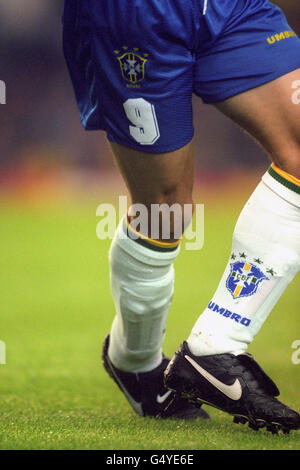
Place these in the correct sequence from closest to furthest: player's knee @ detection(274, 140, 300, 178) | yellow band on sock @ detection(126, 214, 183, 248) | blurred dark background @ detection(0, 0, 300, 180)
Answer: player's knee @ detection(274, 140, 300, 178) < yellow band on sock @ detection(126, 214, 183, 248) < blurred dark background @ detection(0, 0, 300, 180)

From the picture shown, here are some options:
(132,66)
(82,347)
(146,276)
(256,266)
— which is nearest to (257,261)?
(256,266)

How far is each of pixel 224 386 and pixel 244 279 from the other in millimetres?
252

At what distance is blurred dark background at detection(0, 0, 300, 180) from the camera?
11.9 metres

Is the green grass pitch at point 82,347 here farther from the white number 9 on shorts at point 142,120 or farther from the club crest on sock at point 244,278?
the white number 9 on shorts at point 142,120

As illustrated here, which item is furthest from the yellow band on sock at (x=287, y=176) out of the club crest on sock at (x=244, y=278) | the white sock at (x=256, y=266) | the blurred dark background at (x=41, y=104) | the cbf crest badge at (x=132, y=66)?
the blurred dark background at (x=41, y=104)

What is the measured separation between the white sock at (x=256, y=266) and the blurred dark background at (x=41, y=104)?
10874mm

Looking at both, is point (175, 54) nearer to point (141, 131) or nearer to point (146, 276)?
point (141, 131)

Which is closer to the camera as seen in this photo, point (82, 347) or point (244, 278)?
point (244, 278)

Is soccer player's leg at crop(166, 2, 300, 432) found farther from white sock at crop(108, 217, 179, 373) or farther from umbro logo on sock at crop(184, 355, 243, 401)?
white sock at crop(108, 217, 179, 373)

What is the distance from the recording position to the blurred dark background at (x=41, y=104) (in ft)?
39.1

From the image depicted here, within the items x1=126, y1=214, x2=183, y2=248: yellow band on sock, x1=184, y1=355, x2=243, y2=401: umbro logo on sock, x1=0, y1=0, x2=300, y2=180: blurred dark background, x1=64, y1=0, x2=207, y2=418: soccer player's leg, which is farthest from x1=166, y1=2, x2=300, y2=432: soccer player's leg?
x1=0, y1=0, x2=300, y2=180: blurred dark background

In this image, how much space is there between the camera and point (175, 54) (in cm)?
156

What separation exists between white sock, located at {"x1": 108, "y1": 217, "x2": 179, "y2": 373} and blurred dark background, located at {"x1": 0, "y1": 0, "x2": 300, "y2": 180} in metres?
10.5
